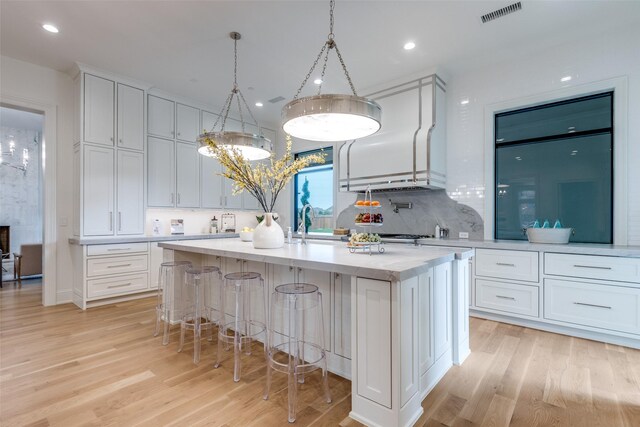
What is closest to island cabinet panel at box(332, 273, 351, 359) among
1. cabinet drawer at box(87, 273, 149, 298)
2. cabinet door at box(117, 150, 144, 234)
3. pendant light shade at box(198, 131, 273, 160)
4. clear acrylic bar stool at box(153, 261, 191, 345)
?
pendant light shade at box(198, 131, 273, 160)

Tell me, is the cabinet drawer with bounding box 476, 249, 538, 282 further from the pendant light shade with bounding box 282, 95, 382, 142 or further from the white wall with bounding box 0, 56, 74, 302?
the white wall with bounding box 0, 56, 74, 302

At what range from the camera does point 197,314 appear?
8.85ft

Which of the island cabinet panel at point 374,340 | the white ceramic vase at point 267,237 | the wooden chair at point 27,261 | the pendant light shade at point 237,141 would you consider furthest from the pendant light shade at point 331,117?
the wooden chair at point 27,261

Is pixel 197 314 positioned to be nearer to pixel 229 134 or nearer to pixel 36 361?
pixel 36 361

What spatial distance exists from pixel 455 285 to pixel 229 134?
2.34 meters

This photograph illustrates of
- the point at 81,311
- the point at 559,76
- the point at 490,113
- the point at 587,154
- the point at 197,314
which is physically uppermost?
the point at 559,76

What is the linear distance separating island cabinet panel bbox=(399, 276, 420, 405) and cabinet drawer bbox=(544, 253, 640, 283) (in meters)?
2.18

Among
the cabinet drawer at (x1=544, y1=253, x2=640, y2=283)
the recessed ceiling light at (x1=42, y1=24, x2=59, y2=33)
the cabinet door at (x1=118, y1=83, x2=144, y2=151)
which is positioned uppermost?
the recessed ceiling light at (x1=42, y1=24, x2=59, y2=33)

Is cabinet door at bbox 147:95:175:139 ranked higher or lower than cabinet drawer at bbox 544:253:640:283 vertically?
higher

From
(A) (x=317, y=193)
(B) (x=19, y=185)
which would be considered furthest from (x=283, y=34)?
(B) (x=19, y=185)

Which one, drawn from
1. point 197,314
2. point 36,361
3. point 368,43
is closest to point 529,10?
point 368,43

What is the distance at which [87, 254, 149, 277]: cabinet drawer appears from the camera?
4020mm

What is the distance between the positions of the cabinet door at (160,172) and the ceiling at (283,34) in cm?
100

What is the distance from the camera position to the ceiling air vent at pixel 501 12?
2835mm
